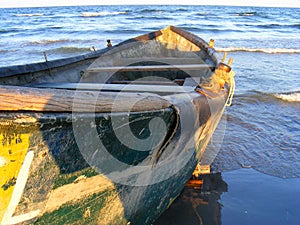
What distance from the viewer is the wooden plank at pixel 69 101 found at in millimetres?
1161

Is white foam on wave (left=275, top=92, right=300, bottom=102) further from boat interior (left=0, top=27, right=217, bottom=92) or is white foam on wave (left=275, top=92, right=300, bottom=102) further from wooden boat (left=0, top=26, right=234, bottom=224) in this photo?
wooden boat (left=0, top=26, right=234, bottom=224)

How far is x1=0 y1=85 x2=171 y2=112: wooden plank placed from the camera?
1.16m

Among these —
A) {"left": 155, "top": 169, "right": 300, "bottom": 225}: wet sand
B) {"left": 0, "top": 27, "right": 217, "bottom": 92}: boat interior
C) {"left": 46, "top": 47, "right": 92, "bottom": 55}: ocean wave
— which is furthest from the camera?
{"left": 46, "top": 47, "right": 92, "bottom": 55}: ocean wave

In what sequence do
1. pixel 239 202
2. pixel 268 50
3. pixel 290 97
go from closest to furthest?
1. pixel 239 202
2. pixel 290 97
3. pixel 268 50

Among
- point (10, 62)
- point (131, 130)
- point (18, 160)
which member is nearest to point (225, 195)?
point (131, 130)

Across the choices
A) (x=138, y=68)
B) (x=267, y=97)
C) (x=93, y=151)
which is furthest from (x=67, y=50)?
(x=93, y=151)

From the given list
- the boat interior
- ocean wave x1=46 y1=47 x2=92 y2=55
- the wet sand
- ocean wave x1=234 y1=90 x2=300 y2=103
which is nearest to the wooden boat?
the wet sand

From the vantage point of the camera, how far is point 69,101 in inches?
51.7

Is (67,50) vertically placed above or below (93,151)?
below

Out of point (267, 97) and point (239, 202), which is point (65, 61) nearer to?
point (239, 202)

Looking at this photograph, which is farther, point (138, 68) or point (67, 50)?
point (67, 50)

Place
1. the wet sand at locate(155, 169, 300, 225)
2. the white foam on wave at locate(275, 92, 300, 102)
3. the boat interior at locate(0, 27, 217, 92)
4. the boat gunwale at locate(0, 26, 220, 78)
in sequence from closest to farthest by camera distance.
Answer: the wet sand at locate(155, 169, 300, 225) < the boat gunwale at locate(0, 26, 220, 78) < the boat interior at locate(0, 27, 217, 92) < the white foam on wave at locate(275, 92, 300, 102)

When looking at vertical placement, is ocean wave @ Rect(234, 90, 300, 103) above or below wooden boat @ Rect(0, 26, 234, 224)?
below

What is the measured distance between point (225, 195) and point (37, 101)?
2.84m
